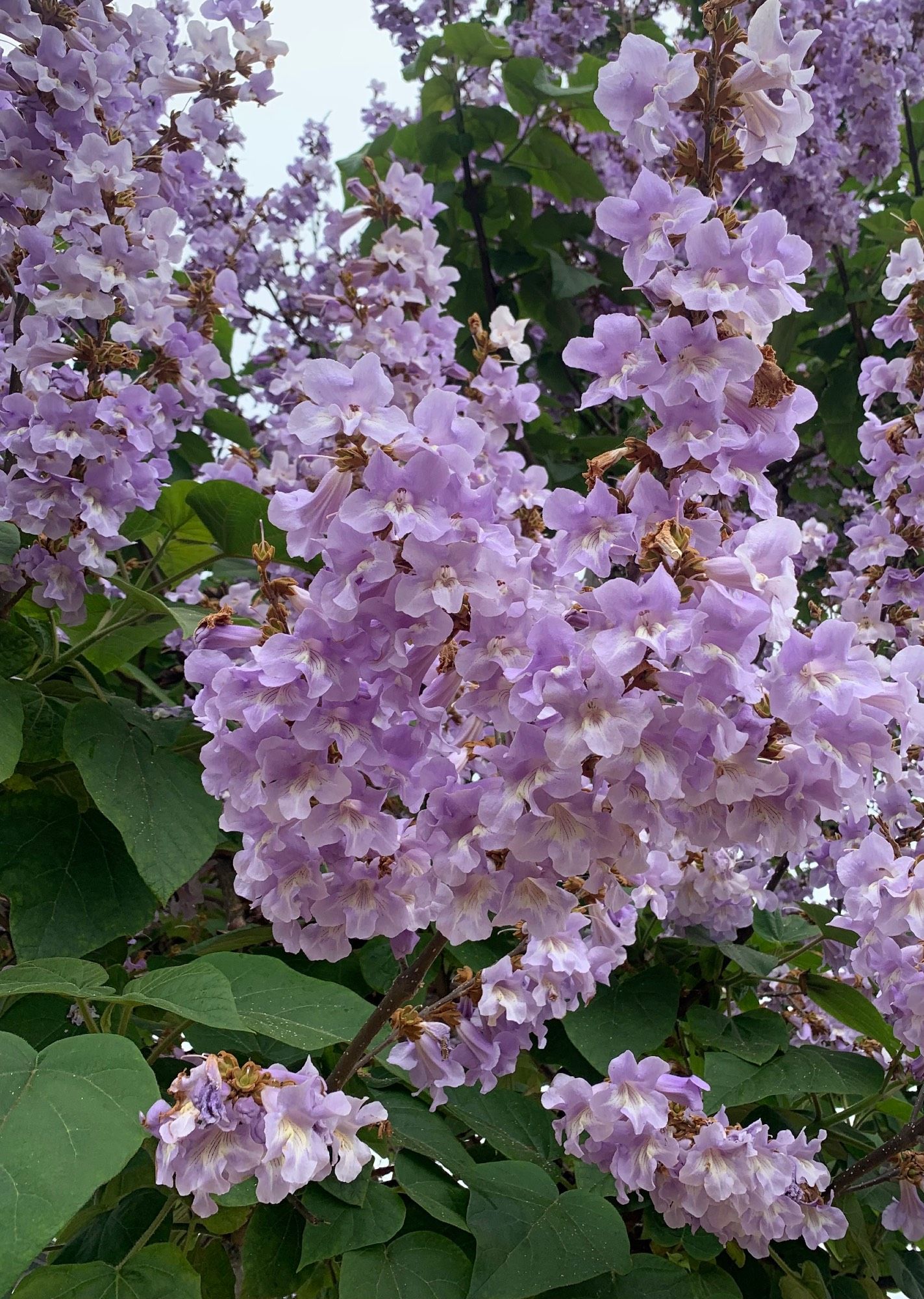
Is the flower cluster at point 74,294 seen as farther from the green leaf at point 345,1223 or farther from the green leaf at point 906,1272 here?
the green leaf at point 906,1272

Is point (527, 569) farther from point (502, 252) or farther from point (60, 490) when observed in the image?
point (502, 252)

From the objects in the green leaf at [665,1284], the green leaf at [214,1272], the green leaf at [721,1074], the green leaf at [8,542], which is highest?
the green leaf at [8,542]

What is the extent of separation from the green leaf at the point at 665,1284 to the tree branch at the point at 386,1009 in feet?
1.50

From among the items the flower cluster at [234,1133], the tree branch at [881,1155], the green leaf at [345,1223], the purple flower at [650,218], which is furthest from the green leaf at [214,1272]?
the purple flower at [650,218]

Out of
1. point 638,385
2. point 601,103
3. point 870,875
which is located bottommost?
point 870,875

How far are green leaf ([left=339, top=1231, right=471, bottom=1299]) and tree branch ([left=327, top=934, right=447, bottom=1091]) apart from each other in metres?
0.18

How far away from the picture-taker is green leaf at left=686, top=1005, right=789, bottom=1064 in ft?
4.84

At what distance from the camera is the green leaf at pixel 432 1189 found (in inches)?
41.7

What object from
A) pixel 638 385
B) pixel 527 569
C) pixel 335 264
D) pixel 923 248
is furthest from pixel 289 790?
pixel 335 264

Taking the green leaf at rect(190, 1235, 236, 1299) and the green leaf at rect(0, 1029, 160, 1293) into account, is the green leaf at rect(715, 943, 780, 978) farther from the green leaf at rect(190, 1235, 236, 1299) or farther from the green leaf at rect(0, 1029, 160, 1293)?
the green leaf at rect(0, 1029, 160, 1293)

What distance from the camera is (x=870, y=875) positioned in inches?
48.2

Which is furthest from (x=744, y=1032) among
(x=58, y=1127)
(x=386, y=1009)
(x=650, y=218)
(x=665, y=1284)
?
(x=650, y=218)

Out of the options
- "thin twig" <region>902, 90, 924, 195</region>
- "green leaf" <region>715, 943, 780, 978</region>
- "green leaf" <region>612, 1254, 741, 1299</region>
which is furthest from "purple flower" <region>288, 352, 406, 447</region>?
Answer: "thin twig" <region>902, 90, 924, 195</region>

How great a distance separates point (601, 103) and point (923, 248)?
4.27 ft
